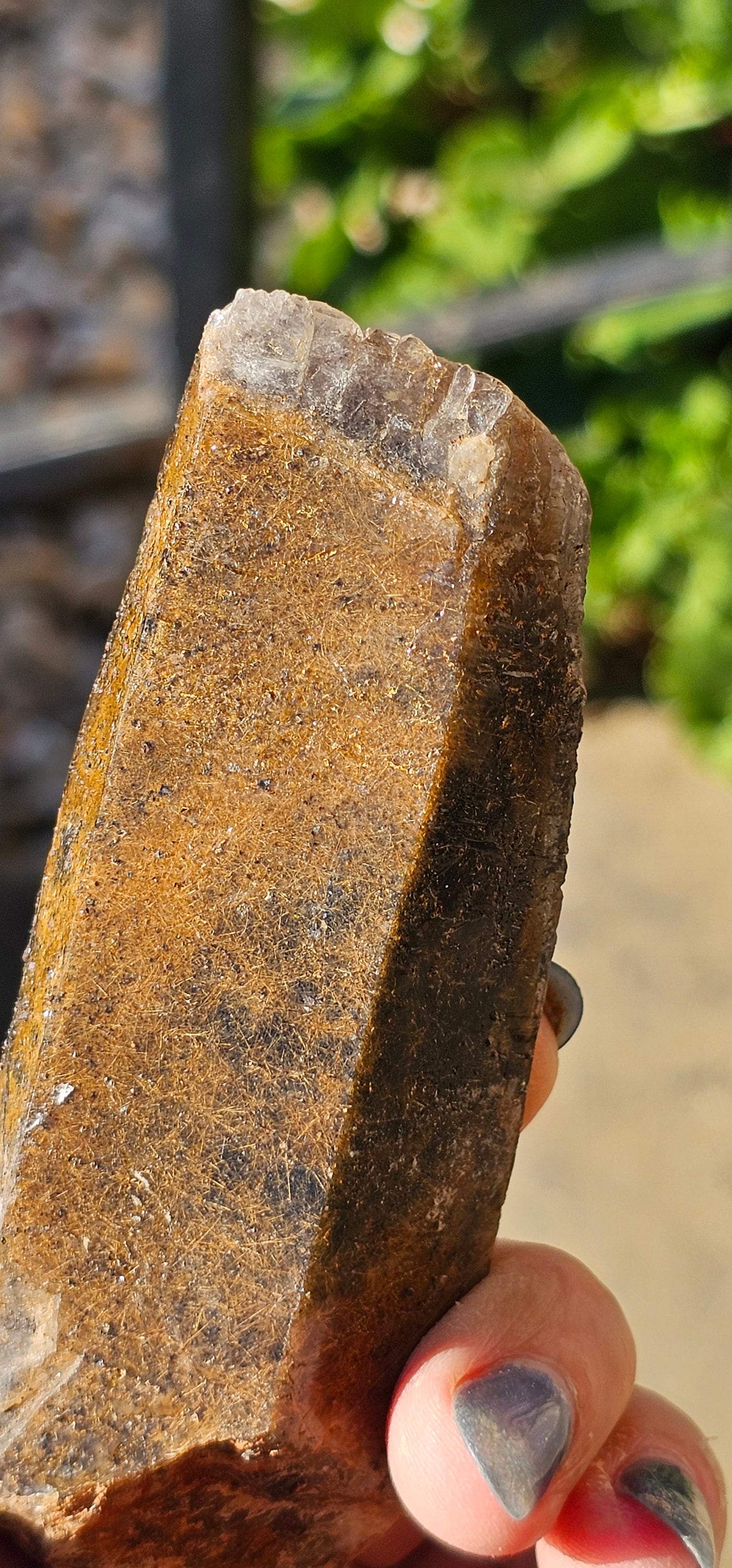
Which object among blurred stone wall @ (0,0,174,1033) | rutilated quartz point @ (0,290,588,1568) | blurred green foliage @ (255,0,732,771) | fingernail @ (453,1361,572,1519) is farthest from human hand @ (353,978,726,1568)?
blurred stone wall @ (0,0,174,1033)

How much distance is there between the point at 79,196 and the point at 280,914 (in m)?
5.43

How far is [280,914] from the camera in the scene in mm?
1012

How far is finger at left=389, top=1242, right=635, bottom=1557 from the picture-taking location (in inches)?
43.9

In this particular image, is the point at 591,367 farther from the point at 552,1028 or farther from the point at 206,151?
the point at 552,1028

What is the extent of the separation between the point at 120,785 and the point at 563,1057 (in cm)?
247

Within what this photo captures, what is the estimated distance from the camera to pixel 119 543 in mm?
5500

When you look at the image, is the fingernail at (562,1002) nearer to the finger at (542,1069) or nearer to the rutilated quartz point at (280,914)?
the finger at (542,1069)

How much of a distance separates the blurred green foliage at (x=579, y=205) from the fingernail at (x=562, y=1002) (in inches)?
108

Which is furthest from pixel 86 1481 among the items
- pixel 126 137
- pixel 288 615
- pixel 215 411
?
pixel 126 137

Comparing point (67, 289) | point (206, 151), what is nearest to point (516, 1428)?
point (206, 151)

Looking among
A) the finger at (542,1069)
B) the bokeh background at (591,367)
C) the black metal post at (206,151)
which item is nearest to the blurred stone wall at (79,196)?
the bokeh background at (591,367)

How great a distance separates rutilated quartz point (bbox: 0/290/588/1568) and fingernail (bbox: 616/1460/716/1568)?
1.23 ft

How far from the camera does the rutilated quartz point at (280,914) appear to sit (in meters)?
0.97

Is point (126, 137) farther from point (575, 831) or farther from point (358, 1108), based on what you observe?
point (358, 1108)
